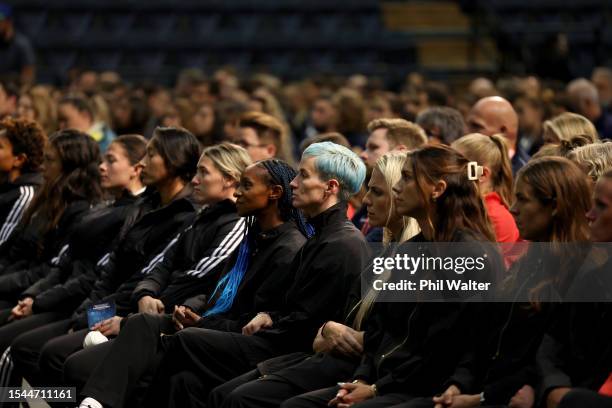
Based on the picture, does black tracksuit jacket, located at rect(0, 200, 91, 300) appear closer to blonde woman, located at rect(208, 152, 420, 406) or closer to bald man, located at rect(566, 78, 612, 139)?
blonde woman, located at rect(208, 152, 420, 406)

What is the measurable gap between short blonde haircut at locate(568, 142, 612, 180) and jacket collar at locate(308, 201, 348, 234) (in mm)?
914

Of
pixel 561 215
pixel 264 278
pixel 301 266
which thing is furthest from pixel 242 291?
pixel 561 215

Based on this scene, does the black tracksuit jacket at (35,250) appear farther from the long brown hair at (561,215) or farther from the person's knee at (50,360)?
the long brown hair at (561,215)

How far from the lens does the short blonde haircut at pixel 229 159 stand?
5469 mm

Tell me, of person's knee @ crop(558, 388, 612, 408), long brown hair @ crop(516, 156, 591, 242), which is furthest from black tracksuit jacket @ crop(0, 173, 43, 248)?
person's knee @ crop(558, 388, 612, 408)

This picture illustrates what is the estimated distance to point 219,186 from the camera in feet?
18.0

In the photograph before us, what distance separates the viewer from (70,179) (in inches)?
255

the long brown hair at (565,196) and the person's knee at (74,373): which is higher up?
the long brown hair at (565,196)

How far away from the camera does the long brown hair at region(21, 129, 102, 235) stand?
6.45m

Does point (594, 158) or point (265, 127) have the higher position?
point (265, 127)

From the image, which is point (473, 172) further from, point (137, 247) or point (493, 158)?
point (137, 247)

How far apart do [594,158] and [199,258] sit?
1892 millimetres

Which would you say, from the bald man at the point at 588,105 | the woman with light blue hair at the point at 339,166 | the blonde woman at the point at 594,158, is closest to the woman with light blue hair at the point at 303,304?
the woman with light blue hair at the point at 339,166

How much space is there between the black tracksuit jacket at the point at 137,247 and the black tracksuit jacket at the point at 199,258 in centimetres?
20
